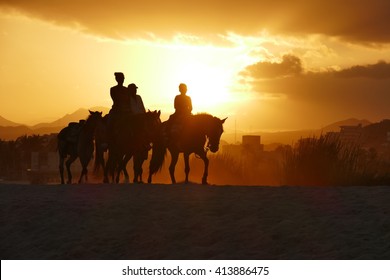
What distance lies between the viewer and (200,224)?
12258 mm

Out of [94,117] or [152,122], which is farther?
[94,117]

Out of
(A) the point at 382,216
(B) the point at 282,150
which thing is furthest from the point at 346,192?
(B) the point at 282,150

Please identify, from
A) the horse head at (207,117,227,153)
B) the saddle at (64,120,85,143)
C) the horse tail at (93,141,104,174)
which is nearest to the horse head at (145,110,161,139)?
the horse head at (207,117,227,153)

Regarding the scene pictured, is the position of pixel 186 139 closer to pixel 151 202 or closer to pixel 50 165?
pixel 151 202

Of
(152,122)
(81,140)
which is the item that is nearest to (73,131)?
(81,140)

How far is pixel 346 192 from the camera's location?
49.2 ft

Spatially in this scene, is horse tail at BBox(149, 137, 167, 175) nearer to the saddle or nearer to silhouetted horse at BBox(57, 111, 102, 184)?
silhouetted horse at BBox(57, 111, 102, 184)

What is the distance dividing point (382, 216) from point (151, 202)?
14.8 feet

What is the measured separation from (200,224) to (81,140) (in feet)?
30.8

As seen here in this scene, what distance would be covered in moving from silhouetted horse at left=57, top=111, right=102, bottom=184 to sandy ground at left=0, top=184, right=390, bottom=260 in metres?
5.12

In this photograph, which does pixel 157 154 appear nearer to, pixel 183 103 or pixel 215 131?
pixel 183 103

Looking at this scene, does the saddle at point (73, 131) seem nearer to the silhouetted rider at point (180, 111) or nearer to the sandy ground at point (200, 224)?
the silhouetted rider at point (180, 111)

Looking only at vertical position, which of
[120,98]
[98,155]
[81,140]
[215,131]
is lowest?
[98,155]

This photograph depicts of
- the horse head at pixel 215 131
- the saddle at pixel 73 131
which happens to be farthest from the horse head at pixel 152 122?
the saddle at pixel 73 131
